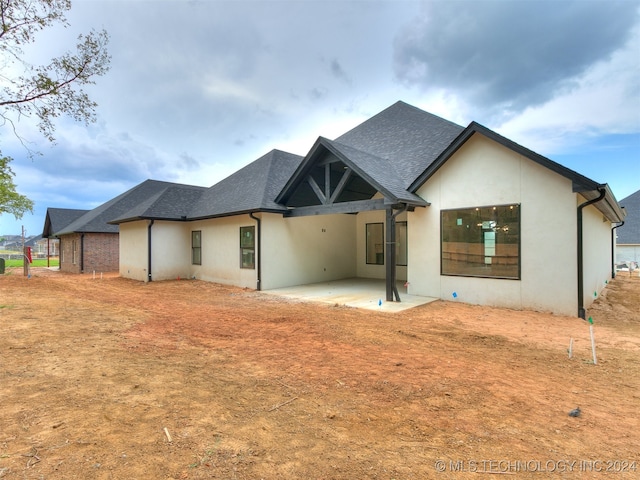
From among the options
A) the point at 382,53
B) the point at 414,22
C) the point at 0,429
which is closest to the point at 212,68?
the point at 382,53

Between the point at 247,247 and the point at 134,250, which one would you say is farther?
the point at 134,250

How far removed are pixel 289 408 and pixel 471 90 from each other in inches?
692

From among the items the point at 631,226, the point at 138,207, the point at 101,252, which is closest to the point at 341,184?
the point at 138,207

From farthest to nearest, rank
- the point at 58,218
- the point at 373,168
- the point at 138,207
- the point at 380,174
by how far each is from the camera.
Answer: the point at 58,218 < the point at 138,207 < the point at 373,168 < the point at 380,174

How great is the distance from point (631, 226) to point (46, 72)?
36.5 metres

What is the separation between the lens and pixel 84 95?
7688 mm

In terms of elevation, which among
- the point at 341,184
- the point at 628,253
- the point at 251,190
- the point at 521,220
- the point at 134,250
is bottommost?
the point at 628,253

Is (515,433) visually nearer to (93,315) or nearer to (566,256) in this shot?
(566,256)

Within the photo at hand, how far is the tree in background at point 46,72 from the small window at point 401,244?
11.3 meters

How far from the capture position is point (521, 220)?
823 cm

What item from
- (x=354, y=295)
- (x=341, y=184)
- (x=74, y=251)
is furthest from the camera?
(x=74, y=251)

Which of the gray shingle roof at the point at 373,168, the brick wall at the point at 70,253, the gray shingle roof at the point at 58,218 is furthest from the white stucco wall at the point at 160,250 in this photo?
the gray shingle roof at the point at 58,218

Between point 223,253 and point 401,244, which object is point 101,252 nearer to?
point 223,253

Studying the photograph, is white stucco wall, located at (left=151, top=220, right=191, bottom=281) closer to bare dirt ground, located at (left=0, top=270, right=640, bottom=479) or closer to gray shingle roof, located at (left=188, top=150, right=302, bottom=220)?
gray shingle roof, located at (left=188, top=150, right=302, bottom=220)
